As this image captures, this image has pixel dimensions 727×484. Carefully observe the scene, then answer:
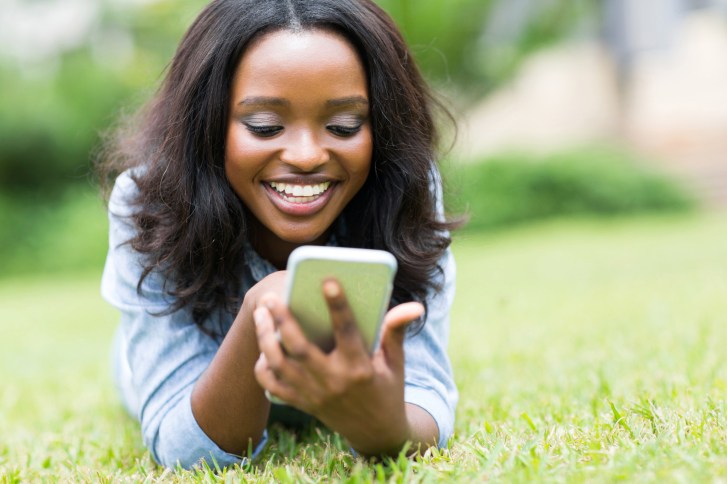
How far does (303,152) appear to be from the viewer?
2062 millimetres

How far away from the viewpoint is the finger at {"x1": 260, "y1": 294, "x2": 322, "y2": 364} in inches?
61.0

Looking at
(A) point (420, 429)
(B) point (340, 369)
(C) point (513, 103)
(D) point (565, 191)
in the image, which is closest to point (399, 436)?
(A) point (420, 429)

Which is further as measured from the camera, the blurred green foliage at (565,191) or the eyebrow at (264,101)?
the blurred green foliage at (565,191)

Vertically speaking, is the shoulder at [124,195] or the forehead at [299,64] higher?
the forehead at [299,64]

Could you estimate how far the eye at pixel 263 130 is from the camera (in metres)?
2.09

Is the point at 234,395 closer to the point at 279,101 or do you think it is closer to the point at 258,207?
the point at 258,207

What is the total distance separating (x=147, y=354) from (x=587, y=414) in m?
1.19

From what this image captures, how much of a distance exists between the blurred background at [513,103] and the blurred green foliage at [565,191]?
0.02 m

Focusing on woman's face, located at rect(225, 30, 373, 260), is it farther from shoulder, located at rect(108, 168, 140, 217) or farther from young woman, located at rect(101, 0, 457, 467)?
shoulder, located at rect(108, 168, 140, 217)

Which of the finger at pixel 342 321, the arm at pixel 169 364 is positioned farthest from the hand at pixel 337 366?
the arm at pixel 169 364

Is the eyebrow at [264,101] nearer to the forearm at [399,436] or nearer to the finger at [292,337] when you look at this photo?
the finger at [292,337]

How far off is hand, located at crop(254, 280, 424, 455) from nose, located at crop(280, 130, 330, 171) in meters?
0.49

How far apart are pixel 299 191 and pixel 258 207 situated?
0.48ft

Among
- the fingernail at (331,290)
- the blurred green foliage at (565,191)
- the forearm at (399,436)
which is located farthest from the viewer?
the blurred green foliage at (565,191)
